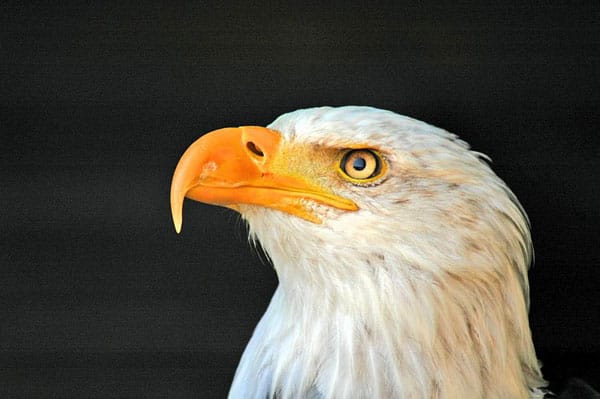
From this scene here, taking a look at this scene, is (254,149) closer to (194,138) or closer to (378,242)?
(378,242)

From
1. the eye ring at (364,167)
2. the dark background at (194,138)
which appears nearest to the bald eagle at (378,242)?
the eye ring at (364,167)

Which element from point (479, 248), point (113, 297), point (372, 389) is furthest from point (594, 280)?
point (113, 297)

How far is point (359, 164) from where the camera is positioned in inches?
46.2

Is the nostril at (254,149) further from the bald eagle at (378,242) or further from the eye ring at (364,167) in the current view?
the eye ring at (364,167)

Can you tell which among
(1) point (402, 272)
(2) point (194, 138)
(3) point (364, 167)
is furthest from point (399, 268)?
(2) point (194, 138)

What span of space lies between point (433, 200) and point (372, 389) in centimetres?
29

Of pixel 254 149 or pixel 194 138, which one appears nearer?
pixel 254 149

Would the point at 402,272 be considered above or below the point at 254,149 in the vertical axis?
below

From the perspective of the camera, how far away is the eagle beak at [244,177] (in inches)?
44.8

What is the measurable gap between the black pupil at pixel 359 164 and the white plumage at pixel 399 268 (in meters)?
0.02

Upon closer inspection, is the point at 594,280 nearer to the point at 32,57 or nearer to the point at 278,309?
the point at 278,309

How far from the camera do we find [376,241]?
1.15 meters

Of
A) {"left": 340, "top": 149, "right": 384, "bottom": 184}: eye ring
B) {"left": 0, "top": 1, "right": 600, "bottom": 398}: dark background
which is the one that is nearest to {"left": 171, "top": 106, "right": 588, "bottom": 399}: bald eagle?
{"left": 340, "top": 149, "right": 384, "bottom": 184}: eye ring

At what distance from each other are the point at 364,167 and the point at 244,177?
Answer: 0.18m
